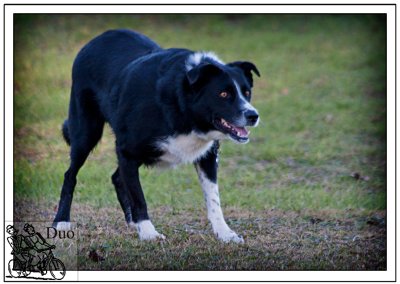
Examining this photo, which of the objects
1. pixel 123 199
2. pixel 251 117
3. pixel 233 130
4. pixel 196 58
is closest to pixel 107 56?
pixel 196 58

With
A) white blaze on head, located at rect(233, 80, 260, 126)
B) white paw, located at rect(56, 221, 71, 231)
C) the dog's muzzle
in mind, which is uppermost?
white blaze on head, located at rect(233, 80, 260, 126)

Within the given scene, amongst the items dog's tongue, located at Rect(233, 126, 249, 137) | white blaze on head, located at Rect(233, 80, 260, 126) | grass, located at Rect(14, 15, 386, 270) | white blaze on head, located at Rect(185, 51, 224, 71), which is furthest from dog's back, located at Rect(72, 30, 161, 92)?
dog's tongue, located at Rect(233, 126, 249, 137)

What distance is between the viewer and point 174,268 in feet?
20.3

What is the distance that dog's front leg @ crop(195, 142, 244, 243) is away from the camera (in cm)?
695

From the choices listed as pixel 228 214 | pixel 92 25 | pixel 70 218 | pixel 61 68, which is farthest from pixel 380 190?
pixel 92 25

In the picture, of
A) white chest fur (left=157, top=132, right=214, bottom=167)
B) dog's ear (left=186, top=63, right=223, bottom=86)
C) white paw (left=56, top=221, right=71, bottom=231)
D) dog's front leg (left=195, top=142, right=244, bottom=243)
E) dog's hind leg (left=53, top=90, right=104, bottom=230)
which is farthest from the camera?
dog's hind leg (left=53, top=90, right=104, bottom=230)

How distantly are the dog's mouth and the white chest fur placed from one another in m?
0.25

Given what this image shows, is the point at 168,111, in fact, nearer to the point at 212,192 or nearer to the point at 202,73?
the point at 202,73

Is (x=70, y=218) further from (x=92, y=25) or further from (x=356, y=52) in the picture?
(x=356, y=52)

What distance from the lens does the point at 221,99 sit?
6.47 m

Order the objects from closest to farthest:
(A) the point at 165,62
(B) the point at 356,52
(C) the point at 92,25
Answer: (A) the point at 165,62, (C) the point at 92,25, (B) the point at 356,52

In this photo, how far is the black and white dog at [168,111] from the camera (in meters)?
6.49

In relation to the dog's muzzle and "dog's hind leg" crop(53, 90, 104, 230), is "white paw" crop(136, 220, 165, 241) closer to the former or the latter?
"dog's hind leg" crop(53, 90, 104, 230)
